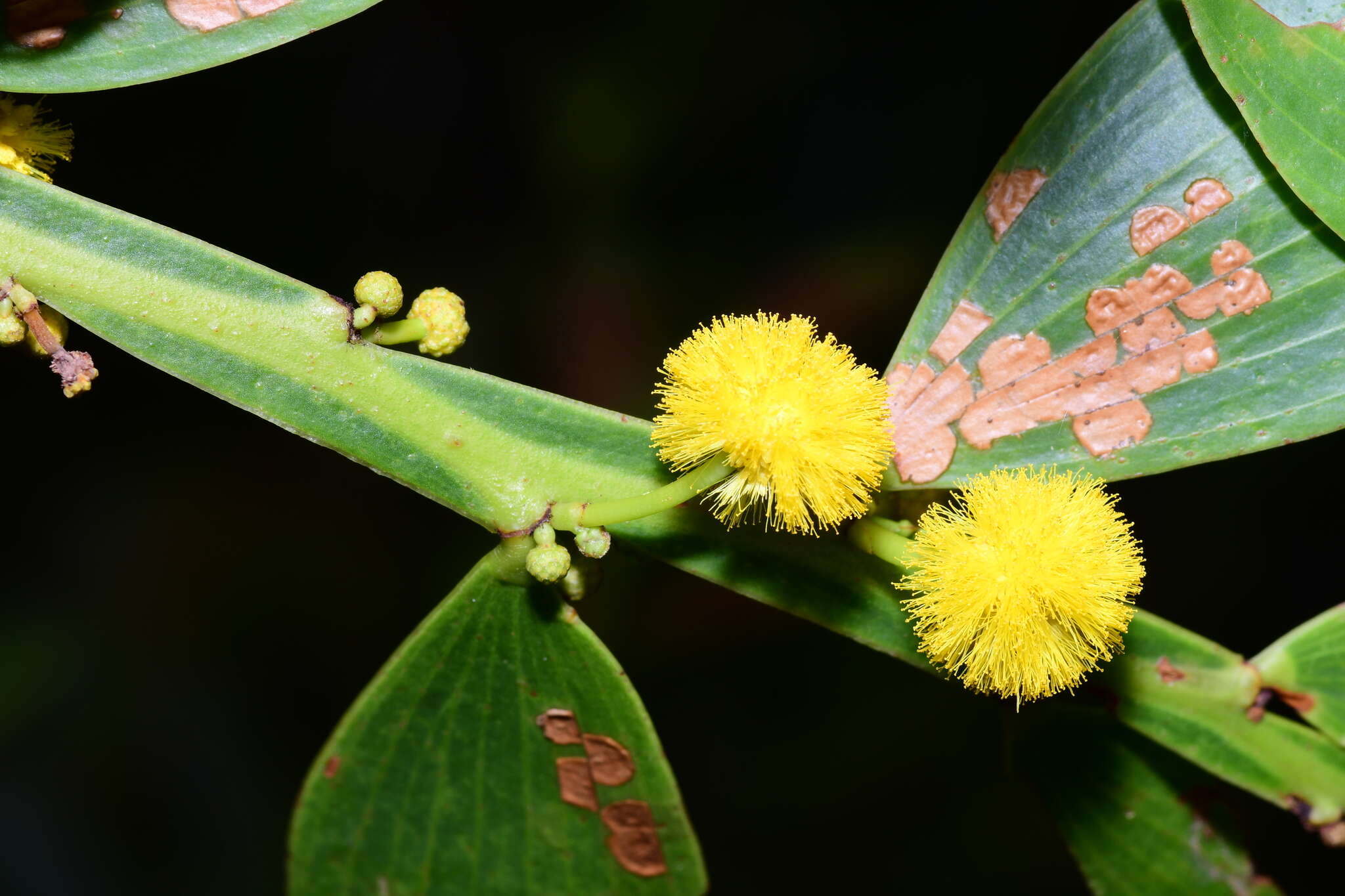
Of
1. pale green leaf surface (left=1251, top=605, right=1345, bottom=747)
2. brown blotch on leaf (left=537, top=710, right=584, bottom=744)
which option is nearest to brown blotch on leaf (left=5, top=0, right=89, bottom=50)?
brown blotch on leaf (left=537, top=710, right=584, bottom=744)

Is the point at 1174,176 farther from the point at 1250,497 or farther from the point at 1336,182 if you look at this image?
the point at 1250,497

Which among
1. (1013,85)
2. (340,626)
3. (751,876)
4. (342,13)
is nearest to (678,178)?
(1013,85)

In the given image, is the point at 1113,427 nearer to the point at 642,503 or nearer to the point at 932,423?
the point at 932,423

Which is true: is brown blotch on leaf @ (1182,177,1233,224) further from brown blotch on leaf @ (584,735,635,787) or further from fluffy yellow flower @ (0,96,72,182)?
fluffy yellow flower @ (0,96,72,182)

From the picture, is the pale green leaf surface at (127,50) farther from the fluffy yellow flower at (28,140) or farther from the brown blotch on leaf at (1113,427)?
the brown blotch on leaf at (1113,427)

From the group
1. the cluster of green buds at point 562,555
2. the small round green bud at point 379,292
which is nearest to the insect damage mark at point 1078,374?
the cluster of green buds at point 562,555

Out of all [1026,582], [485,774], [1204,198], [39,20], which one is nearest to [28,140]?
[39,20]
